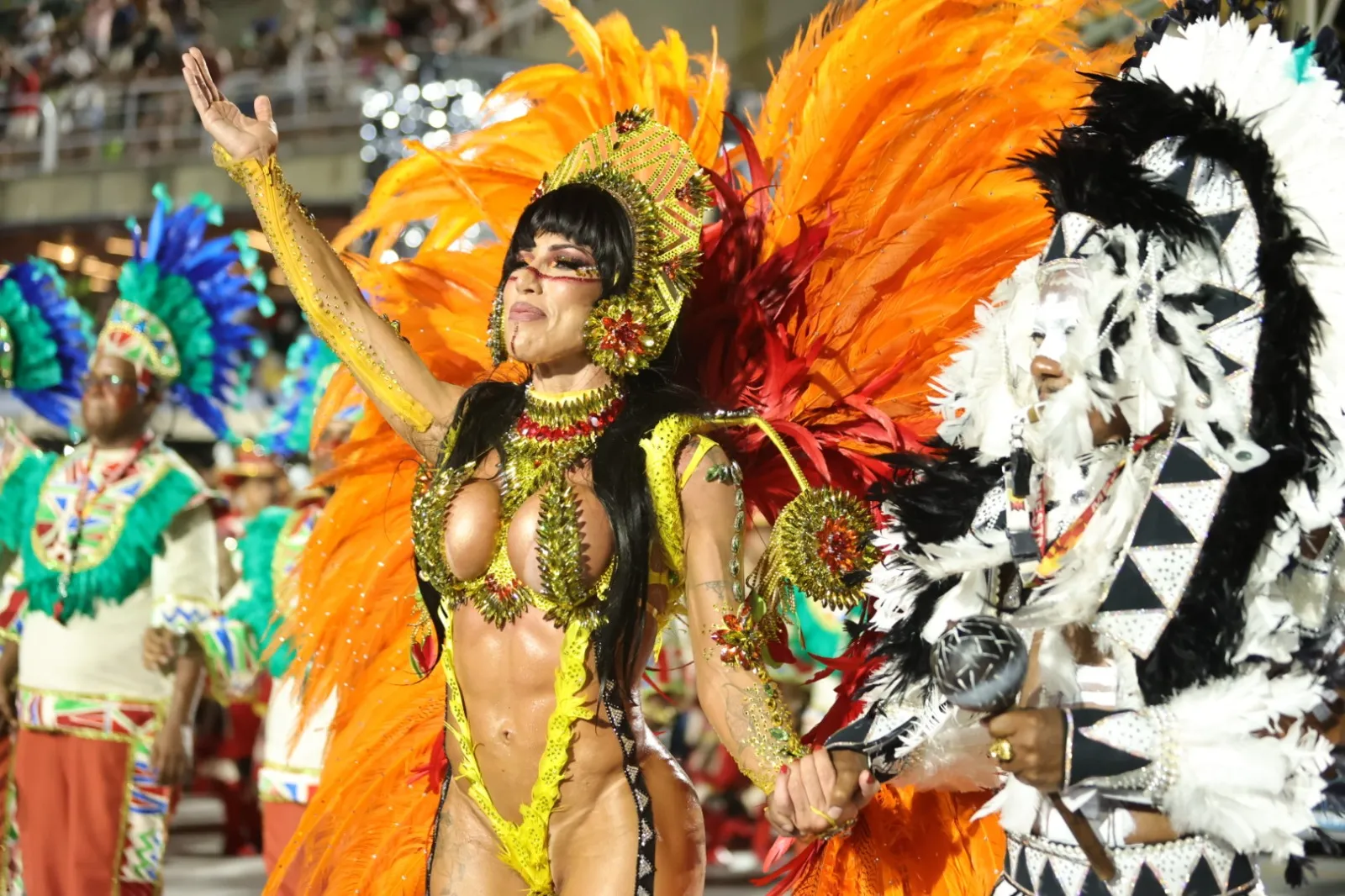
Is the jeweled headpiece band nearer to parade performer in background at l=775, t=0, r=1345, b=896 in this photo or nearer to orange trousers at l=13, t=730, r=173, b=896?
parade performer in background at l=775, t=0, r=1345, b=896

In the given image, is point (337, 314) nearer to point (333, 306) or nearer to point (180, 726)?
point (333, 306)

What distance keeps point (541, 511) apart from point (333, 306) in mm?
685

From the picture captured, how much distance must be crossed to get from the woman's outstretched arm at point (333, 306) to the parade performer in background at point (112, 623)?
230 centimetres

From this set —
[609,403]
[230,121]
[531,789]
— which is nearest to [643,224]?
[609,403]

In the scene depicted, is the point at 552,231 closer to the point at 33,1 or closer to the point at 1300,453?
the point at 1300,453

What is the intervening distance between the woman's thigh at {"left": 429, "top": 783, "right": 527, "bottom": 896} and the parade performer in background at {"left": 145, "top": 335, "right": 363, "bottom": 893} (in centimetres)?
143

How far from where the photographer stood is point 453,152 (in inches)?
157

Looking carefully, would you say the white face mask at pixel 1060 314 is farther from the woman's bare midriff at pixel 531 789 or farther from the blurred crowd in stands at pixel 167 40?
the blurred crowd in stands at pixel 167 40

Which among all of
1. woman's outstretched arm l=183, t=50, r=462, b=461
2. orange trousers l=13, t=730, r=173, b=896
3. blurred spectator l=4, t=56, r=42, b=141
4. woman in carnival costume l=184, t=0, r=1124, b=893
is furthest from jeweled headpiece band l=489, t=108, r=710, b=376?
blurred spectator l=4, t=56, r=42, b=141

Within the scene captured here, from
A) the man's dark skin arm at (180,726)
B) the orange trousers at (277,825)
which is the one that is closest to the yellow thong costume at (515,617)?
the man's dark skin arm at (180,726)

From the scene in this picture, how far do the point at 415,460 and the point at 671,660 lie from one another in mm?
5813

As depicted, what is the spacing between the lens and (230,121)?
3.31 meters

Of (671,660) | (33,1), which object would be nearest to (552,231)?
(671,660)

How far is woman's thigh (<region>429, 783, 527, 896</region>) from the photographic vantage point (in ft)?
9.59
